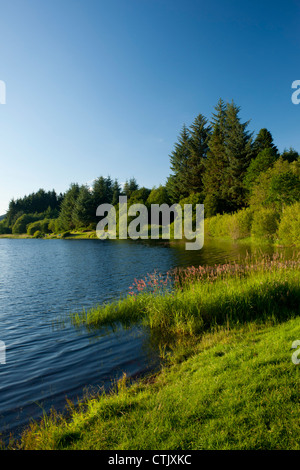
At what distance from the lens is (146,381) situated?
5289 millimetres

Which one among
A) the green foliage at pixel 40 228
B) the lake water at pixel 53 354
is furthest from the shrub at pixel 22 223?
the lake water at pixel 53 354

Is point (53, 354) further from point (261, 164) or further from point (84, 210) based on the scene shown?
point (84, 210)

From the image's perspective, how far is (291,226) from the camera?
27812 mm

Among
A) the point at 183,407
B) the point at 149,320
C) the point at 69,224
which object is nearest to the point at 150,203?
the point at 69,224

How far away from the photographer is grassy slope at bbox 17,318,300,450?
120 inches

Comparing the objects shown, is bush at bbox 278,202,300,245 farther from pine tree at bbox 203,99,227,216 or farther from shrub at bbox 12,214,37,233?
shrub at bbox 12,214,37,233

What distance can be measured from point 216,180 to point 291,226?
3437 centimetres

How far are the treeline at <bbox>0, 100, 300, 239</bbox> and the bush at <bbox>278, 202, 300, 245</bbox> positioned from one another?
190 inches

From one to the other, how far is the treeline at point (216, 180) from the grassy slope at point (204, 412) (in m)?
32.1

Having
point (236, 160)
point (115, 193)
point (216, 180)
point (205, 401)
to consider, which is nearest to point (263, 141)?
point (236, 160)

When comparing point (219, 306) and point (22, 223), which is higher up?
point (22, 223)

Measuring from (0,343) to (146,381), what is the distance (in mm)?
5657
